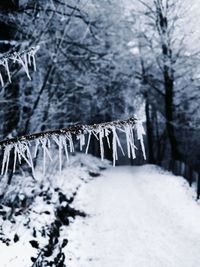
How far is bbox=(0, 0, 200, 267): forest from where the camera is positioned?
4.23 metres

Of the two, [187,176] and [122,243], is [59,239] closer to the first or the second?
[122,243]

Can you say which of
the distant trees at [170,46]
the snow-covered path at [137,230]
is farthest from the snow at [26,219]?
the distant trees at [170,46]

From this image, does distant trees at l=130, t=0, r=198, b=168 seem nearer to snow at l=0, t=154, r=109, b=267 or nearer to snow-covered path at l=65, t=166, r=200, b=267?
snow-covered path at l=65, t=166, r=200, b=267

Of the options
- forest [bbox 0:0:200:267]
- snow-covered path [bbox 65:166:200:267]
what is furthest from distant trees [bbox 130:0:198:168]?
snow-covered path [bbox 65:166:200:267]

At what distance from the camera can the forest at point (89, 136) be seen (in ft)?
13.9

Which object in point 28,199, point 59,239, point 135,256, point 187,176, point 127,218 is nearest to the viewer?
point 135,256

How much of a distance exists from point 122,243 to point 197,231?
5.80 feet

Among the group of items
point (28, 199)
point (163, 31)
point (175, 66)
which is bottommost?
point (28, 199)

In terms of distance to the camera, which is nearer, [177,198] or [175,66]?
[177,198]

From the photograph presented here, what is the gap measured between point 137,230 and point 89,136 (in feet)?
18.5

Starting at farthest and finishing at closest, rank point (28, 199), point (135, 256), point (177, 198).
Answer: point (177, 198) < point (28, 199) < point (135, 256)

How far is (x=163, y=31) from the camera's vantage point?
47.1ft

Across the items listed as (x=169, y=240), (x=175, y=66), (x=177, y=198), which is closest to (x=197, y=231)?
(x=169, y=240)

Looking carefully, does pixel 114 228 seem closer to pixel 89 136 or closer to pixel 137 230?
pixel 137 230
